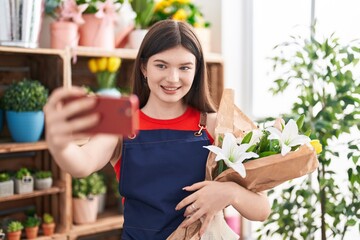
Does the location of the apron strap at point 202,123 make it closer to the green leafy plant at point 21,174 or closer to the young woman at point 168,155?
the young woman at point 168,155

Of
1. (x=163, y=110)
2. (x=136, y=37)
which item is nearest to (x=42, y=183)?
(x=136, y=37)

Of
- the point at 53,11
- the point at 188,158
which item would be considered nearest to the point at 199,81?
the point at 188,158

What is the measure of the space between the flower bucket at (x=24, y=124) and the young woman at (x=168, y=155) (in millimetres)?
1037

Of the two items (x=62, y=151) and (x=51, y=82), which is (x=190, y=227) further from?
(x=51, y=82)

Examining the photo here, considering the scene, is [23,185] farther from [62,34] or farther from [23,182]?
[62,34]

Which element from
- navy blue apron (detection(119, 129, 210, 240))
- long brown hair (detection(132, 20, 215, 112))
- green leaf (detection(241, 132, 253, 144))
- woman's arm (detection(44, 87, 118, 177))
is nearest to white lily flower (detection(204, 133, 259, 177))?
green leaf (detection(241, 132, 253, 144))

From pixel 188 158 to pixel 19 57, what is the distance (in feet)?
5.33

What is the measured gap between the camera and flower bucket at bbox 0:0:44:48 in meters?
2.17

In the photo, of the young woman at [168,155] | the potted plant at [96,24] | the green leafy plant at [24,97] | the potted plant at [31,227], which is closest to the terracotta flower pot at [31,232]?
the potted plant at [31,227]

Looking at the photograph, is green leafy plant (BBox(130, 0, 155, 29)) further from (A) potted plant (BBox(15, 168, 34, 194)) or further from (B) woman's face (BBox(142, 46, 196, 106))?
(B) woman's face (BBox(142, 46, 196, 106))

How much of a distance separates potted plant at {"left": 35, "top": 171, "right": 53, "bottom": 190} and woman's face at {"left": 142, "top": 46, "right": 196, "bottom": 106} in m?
1.29

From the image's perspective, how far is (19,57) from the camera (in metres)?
2.59

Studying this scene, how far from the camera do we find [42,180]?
2.39m

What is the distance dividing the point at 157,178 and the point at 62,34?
4.56ft
